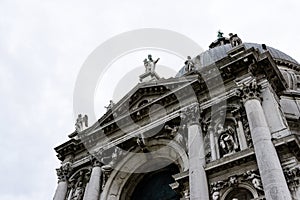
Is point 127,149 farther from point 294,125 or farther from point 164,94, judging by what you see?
point 294,125

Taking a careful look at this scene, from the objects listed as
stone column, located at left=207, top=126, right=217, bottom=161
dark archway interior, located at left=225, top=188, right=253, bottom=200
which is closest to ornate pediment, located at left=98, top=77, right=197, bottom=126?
stone column, located at left=207, top=126, right=217, bottom=161

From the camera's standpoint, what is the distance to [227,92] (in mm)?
12820

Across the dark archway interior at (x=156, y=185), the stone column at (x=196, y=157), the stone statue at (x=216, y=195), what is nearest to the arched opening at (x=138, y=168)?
the dark archway interior at (x=156, y=185)

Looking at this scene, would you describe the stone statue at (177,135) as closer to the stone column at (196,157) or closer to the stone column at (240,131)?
the stone column at (196,157)

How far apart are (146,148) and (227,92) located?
152 inches


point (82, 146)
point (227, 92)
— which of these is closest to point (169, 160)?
point (227, 92)

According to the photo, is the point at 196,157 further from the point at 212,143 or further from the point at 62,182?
the point at 62,182

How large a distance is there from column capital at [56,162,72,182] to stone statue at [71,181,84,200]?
0.83 meters

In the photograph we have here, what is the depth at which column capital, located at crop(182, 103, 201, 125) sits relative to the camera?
41.8 ft

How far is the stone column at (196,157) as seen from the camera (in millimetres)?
10367

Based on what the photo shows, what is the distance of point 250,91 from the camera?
11.9 m

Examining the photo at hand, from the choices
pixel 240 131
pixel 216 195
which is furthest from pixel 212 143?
pixel 216 195

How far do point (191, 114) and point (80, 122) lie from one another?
698 cm

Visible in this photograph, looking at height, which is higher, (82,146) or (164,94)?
(164,94)
